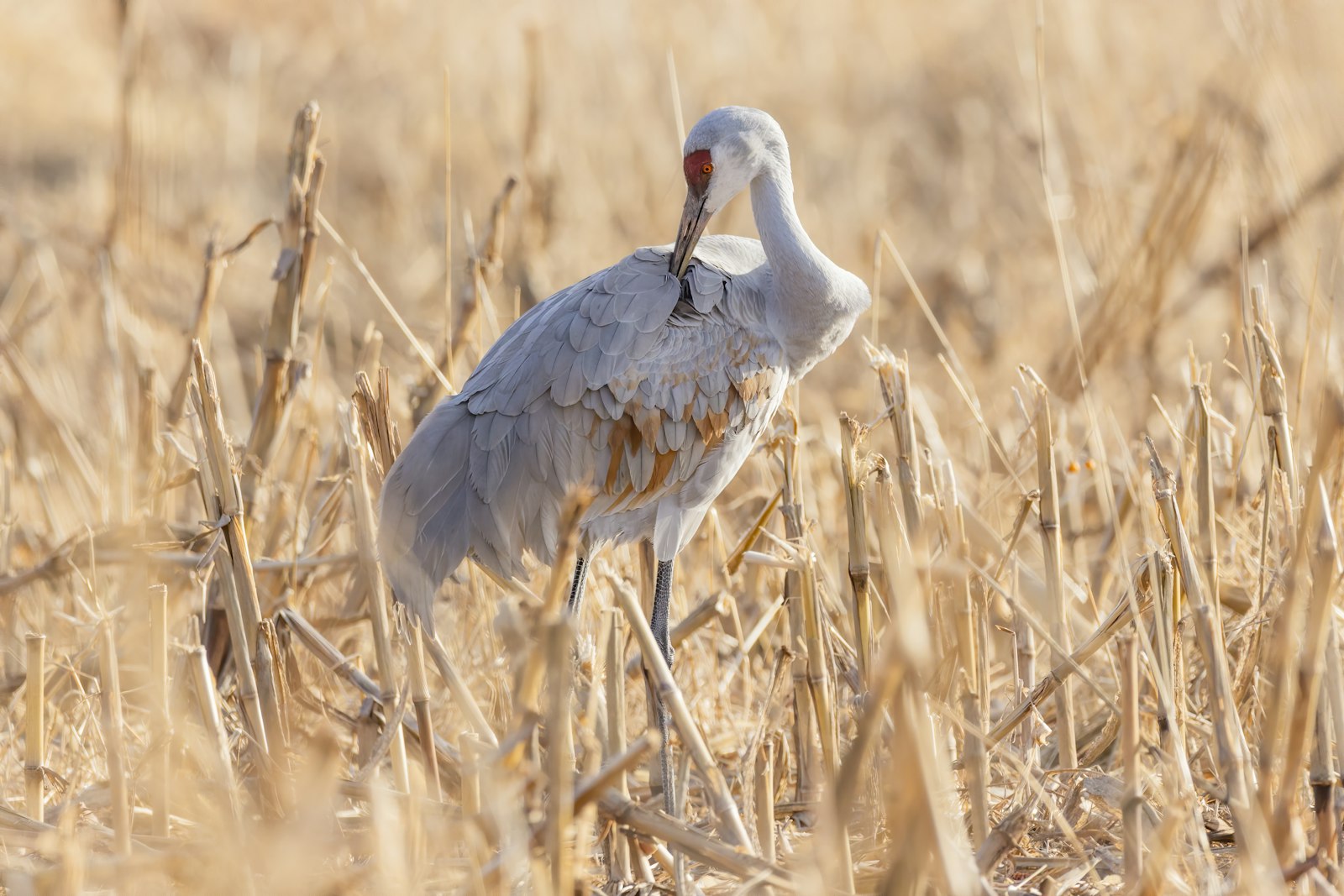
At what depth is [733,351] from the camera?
3.23 metres

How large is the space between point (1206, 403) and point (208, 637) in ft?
7.48

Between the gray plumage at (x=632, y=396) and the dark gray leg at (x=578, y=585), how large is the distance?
0.04 m

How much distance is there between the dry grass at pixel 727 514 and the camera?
79.4 inches

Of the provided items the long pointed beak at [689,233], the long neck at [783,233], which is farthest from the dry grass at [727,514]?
the long pointed beak at [689,233]

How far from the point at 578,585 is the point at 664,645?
250mm

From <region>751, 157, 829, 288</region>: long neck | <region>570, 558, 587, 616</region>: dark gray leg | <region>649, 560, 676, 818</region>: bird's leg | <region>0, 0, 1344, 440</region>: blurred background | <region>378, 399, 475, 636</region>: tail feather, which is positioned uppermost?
<region>0, 0, 1344, 440</region>: blurred background


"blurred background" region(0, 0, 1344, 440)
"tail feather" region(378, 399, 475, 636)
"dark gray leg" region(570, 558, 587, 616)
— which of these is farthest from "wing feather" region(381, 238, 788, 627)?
"blurred background" region(0, 0, 1344, 440)

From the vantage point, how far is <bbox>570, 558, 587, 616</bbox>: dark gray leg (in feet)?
10.5

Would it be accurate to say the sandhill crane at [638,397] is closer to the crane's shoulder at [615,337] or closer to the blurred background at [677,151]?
the crane's shoulder at [615,337]

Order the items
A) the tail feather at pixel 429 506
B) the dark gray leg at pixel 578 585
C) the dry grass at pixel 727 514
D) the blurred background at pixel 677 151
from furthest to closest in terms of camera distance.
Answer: the blurred background at pixel 677 151 < the dark gray leg at pixel 578 585 < the tail feather at pixel 429 506 < the dry grass at pixel 727 514

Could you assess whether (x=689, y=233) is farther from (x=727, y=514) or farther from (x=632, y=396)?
(x=727, y=514)

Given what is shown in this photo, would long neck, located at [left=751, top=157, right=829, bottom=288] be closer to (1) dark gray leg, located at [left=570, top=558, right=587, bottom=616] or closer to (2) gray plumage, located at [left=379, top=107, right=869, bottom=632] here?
(2) gray plumage, located at [left=379, top=107, right=869, bottom=632]

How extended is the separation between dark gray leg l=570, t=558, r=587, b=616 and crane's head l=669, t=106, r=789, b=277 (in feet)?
2.42

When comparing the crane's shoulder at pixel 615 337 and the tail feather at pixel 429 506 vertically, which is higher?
the crane's shoulder at pixel 615 337
